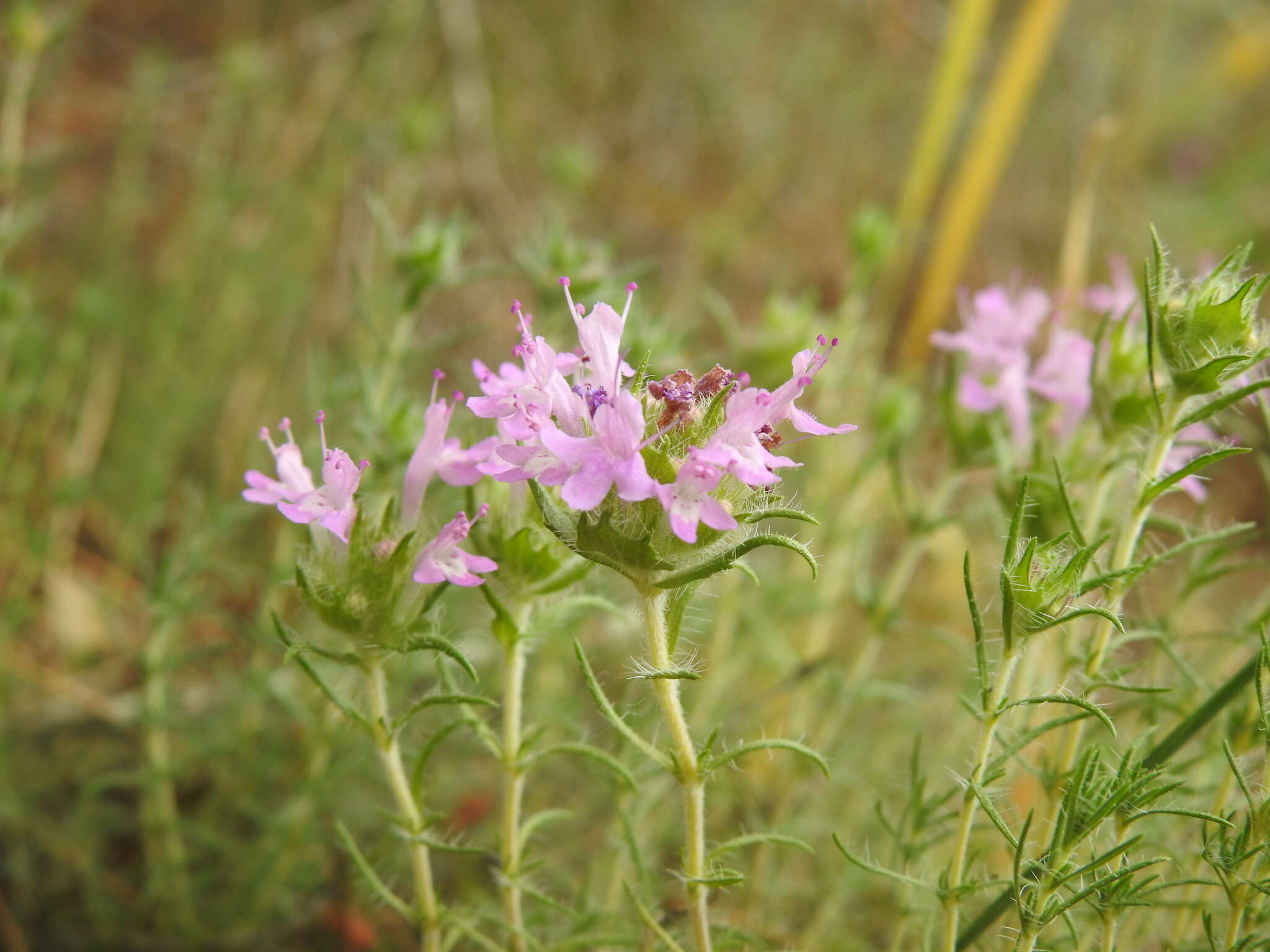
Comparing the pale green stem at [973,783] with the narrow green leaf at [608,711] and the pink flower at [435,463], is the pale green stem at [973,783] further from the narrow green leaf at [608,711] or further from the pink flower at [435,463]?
the pink flower at [435,463]

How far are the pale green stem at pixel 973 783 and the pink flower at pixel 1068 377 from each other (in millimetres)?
681

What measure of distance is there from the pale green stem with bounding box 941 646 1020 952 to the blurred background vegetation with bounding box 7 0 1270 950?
1.53ft

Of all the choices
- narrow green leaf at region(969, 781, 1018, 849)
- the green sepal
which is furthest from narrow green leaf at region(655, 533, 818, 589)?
narrow green leaf at region(969, 781, 1018, 849)

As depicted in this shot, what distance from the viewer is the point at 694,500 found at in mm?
1207

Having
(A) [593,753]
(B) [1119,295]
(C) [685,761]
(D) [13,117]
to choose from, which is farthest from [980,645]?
(D) [13,117]

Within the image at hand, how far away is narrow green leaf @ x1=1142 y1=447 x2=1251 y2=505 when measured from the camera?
4.32 ft

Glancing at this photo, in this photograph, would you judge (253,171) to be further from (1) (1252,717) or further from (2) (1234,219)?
(2) (1234,219)

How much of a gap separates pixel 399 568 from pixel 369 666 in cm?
17

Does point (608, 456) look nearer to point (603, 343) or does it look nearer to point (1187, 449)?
point (603, 343)

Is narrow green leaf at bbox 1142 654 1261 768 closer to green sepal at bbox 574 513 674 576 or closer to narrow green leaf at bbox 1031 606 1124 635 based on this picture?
narrow green leaf at bbox 1031 606 1124 635

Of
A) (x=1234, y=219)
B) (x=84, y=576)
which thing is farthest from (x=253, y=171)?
(x=1234, y=219)

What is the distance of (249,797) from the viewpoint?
253cm

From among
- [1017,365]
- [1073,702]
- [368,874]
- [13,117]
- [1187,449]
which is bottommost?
[368,874]

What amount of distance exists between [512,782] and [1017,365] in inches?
48.8
